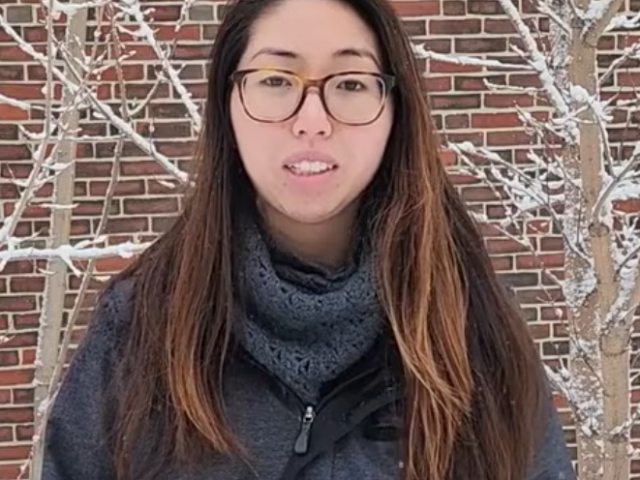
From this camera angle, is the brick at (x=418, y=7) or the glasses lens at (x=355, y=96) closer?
the glasses lens at (x=355, y=96)

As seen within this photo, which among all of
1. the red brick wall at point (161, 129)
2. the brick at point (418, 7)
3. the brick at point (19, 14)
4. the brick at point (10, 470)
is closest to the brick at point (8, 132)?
the red brick wall at point (161, 129)

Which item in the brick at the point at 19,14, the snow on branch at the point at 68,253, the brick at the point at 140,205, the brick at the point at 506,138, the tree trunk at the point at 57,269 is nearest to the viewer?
the snow on branch at the point at 68,253

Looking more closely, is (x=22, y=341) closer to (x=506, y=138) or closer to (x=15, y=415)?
(x=15, y=415)

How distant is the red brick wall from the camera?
157 inches

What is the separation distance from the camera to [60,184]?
315cm

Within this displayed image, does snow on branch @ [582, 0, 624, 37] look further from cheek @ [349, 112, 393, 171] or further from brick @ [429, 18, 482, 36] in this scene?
brick @ [429, 18, 482, 36]

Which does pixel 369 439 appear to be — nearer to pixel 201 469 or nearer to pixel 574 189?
pixel 201 469

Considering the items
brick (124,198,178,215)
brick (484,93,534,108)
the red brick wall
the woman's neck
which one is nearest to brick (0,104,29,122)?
the red brick wall

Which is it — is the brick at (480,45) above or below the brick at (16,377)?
above

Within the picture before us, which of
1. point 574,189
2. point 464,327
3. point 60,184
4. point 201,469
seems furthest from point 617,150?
point 201,469

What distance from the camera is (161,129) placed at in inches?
160

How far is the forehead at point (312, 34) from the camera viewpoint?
159cm

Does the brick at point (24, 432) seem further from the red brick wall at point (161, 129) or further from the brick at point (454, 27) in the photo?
the brick at point (454, 27)

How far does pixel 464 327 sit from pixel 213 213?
41 centimetres
